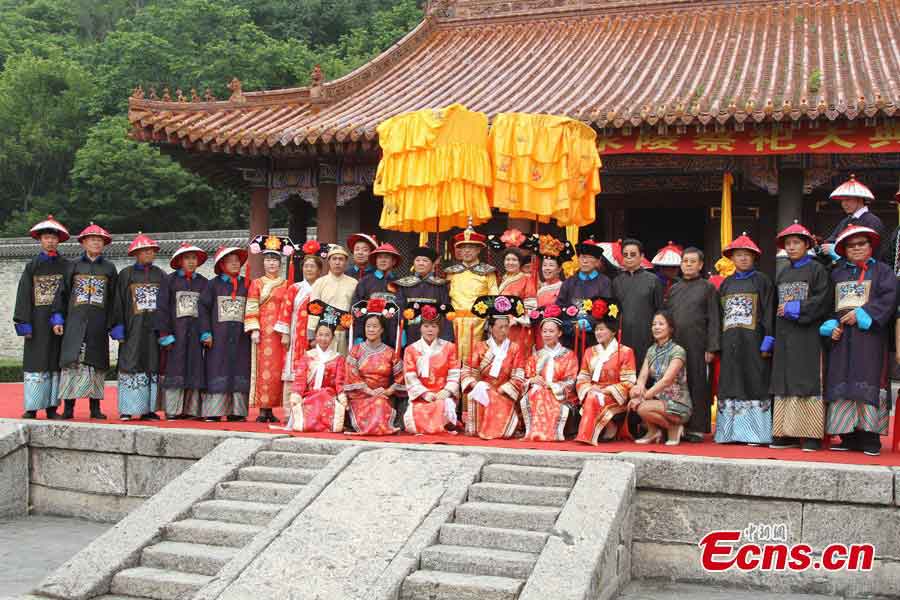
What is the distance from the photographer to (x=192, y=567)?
5.45 metres

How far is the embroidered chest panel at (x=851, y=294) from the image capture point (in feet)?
21.4

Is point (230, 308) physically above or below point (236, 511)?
above

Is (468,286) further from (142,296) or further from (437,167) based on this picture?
(142,296)

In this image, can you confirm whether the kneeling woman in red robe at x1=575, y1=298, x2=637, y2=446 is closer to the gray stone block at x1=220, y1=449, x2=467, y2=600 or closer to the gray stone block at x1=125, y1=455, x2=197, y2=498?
the gray stone block at x1=220, y1=449, x2=467, y2=600

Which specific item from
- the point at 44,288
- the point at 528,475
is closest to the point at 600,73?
the point at 44,288

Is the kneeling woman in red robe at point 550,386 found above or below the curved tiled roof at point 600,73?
below

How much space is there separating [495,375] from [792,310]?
7.32ft

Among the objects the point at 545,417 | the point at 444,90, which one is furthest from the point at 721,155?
the point at 545,417

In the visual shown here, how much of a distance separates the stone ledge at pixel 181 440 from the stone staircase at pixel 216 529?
428 mm

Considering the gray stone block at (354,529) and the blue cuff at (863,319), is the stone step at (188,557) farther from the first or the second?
the blue cuff at (863,319)

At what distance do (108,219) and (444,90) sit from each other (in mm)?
19554

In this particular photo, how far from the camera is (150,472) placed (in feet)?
23.3

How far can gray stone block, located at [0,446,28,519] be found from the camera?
734 centimetres

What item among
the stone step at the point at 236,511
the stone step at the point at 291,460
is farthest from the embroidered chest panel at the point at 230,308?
the stone step at the point at 236,511
